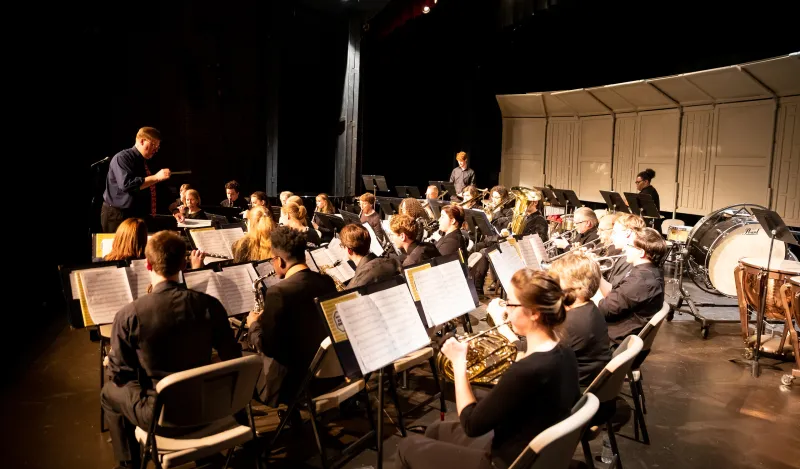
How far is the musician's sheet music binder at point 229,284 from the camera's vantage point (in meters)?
3.50

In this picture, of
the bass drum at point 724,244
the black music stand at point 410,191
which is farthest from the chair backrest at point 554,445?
the black music stand at point 410,191

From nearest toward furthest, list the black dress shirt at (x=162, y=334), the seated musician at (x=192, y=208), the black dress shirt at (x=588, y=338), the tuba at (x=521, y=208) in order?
the black dress shirt at (x=162, y=334)
the black dress shirt at (x=588, y=338)
the seated musician at (x=192, y=208)
the tuba at (x=521, y=208)

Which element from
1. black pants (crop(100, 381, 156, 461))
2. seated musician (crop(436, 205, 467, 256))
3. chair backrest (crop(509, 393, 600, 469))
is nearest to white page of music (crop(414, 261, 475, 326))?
chair backrest (crop(509, 393, 600, 469))

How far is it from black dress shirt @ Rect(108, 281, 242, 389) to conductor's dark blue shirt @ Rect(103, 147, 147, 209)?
114 inches

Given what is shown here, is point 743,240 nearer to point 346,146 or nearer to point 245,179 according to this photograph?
point 346,146

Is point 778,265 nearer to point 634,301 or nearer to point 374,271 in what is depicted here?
point 634,301

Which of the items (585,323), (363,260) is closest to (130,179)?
(363,260)

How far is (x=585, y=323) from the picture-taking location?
3.09 m

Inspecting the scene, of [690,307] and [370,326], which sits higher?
[370,326]

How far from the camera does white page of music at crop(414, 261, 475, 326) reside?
3.39m

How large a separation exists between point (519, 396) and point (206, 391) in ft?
4.21

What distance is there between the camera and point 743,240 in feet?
20.8

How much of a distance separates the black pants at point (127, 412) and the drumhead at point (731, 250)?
5.82m

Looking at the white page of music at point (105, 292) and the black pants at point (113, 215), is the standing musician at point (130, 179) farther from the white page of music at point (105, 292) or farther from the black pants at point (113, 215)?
the white page of music at point (105, 292)
